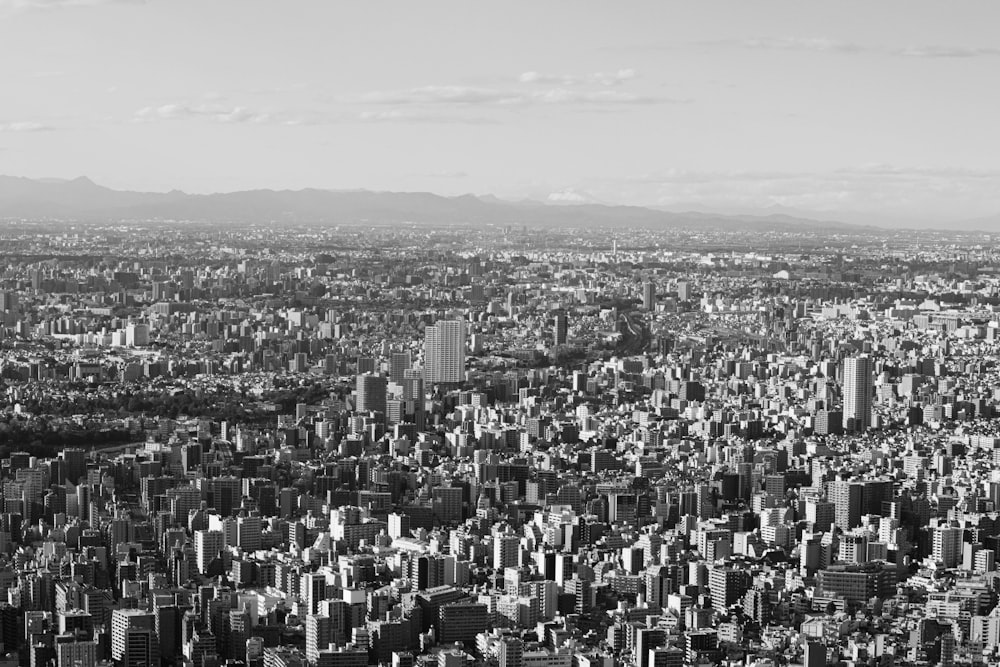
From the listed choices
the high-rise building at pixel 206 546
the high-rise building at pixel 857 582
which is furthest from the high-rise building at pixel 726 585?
the high-rise building at pixel 206 546

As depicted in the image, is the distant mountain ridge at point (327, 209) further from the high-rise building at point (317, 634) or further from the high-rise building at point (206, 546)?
the high-rise building at point (317, 634)

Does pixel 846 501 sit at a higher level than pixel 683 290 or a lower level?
lower

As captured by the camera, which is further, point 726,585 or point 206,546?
point 206,546

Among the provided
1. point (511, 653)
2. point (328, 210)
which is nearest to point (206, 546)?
point (511, 653)

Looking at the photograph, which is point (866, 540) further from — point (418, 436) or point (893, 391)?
point (893, 391)

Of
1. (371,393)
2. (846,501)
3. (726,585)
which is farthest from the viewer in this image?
(371,393)

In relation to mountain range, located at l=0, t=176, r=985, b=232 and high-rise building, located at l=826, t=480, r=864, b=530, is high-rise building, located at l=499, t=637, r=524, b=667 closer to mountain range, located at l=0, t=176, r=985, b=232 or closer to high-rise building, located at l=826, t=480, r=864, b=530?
high-rise building, located at l=826, t=480, r=864, b=530

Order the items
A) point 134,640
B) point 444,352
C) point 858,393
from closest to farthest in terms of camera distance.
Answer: point 134,640, point 858,393, point 444,352

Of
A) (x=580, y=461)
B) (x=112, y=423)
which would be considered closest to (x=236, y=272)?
(x=112, y=423)

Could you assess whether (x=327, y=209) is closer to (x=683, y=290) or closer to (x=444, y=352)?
(x=683, y=290)
